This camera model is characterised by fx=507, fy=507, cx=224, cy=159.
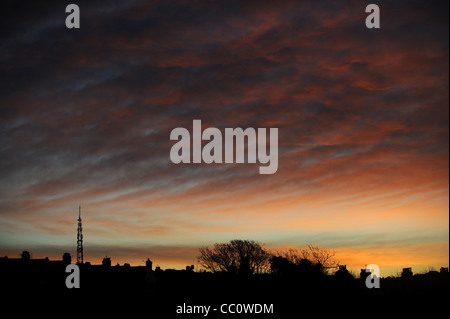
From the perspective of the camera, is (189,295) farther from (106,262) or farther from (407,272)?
(407,272)

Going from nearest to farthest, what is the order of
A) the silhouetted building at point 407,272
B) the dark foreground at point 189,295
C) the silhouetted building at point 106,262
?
1. the dark foreground at point 189,295
2. the silhouetted building at point 106,262
3. the silhouetted building at point 407,272

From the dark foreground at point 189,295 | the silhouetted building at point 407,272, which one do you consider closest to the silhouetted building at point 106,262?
the dark foreground at point 189,295

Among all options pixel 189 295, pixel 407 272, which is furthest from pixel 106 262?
pixel 407 272

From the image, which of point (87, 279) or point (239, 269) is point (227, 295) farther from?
point (239, 269)

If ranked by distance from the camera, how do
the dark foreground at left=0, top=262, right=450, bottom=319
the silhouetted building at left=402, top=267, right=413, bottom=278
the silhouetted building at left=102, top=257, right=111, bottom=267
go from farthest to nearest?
1. the silhouetted building at left=402, top=267, right=413, bottom=278
2. the silhouetted building at left=102, top=257, right=111, bottom=267
3. the dark foreground at left=0, top=262, right=450, bottom=319

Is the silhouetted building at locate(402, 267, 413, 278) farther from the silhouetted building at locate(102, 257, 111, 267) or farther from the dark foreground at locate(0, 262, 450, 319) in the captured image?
the silhouetted building at locate(102, 257, 111, 267)

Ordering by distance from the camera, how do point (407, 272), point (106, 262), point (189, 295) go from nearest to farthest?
point (189, 295) → point (106, 262) → point (407, 272)

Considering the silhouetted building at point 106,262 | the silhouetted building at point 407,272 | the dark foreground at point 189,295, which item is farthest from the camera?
the silhouetted building at point 407,272

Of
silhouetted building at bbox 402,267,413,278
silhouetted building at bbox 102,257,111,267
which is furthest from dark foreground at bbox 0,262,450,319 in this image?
silhouetted building at bbox 402,267,413,278

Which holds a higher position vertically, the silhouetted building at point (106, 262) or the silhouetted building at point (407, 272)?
the silhouetted building at point (106, 262)

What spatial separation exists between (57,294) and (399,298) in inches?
1936

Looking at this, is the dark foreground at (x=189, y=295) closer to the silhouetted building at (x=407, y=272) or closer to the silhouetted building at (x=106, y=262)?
the silhouetted building at (x=106, y=262)
